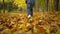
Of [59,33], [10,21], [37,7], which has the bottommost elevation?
[59,33]

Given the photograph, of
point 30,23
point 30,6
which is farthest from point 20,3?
point 30,23

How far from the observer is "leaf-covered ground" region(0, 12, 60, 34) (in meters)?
1.59

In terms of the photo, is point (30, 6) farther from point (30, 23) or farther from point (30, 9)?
point (30, 23)

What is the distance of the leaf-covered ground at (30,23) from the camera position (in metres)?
1.59

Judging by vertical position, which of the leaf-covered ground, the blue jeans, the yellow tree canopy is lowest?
the leaf-covered ground

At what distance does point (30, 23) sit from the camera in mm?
1651

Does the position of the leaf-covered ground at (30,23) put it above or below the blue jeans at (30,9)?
below

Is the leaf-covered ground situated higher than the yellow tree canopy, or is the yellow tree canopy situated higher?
the yellow tree canopy

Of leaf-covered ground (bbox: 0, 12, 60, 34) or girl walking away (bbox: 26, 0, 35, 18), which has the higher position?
girl walking away (bbox: 26, 0, 35, 18)

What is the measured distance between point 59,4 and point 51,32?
289 millimetres

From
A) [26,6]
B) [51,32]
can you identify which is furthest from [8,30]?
[51,32]

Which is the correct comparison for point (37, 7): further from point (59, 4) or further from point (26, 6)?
point (59, 4)

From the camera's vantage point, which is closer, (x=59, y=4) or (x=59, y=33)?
(x=59, y=33)

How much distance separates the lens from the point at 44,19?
5.47 feet
